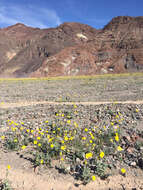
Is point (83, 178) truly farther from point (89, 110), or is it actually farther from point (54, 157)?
point (89, 110)

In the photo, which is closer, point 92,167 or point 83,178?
point 83,178

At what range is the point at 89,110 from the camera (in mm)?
6141

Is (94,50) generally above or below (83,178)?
above

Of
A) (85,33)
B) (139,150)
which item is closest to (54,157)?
(139,150)

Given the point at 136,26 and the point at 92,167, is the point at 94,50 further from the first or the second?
the point at 92,167

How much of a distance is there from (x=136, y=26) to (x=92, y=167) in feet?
203

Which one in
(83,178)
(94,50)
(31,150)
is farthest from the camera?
(94,50)

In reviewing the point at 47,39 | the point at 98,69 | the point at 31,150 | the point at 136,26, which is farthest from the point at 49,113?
the point at 47,39

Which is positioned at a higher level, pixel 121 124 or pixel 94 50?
pixel 94 50

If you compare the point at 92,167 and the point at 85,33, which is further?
the point at 85,33

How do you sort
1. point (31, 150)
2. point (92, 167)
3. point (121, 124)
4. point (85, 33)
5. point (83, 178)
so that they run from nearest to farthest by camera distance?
point (83, 178), point (92, 167), point (31, 150), point (121, 124), point (85, 33)

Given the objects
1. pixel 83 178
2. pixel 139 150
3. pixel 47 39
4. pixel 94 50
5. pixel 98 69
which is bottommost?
pixel 83 178

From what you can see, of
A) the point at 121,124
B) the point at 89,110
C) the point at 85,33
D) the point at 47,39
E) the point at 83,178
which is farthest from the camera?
the point at 85,33

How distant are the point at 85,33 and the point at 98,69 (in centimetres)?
3666
